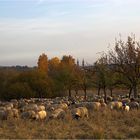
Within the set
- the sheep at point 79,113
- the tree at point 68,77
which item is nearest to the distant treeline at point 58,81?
the tree at point 68,77

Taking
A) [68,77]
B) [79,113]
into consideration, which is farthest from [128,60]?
[68,77]

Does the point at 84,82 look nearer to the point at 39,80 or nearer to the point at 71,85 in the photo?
the point at 71,85

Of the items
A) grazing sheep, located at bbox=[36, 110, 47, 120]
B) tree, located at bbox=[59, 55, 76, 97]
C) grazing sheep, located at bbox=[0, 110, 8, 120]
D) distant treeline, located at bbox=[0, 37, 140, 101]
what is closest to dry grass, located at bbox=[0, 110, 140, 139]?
grazing sheep, located at bbox=[36, 110, 47, 120]

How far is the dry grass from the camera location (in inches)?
581

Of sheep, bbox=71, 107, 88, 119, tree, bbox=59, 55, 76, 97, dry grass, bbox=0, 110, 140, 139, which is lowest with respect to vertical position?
dry grass, bbox=0, 110, 140, 139

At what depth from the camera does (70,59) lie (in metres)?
80.3

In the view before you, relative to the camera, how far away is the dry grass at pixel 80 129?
14.8 metres

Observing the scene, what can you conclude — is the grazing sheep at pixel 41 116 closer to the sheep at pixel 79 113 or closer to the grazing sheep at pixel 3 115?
the sheep at pixel 79 113

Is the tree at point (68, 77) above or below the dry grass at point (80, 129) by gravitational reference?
above

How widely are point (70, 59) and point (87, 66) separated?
2671 cm

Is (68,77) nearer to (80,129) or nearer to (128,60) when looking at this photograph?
(128,60)

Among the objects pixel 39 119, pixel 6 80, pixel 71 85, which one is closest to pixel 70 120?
pixel 39 119

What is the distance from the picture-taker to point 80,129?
55.1ft

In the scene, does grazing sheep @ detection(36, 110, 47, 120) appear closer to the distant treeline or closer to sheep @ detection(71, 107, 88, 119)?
sheep @ detection(71, 107, 88, 119)
